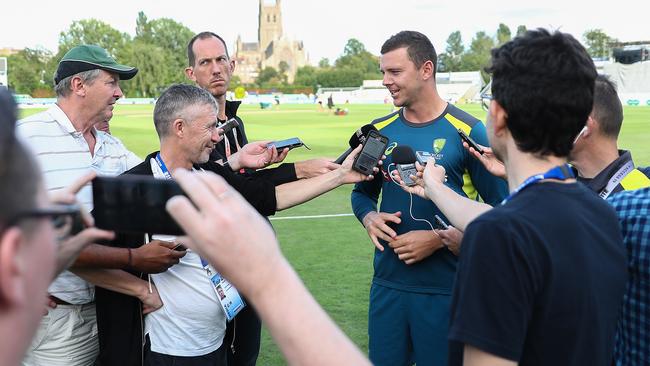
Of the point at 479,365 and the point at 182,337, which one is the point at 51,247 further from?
the point at 182,337

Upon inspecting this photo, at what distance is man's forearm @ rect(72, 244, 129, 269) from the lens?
3328mm

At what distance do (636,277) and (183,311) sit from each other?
2.49 meters

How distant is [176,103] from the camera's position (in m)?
3.96

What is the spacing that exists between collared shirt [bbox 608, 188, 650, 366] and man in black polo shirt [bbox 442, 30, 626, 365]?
18.9 inches

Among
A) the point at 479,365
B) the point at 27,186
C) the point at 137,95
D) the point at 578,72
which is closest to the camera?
the point at 27,186

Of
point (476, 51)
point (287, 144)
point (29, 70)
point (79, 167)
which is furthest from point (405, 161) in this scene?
point (476, 51)

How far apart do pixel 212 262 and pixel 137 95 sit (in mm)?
92659

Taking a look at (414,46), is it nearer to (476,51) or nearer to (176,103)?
(176,103)

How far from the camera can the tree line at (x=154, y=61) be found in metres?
88.8

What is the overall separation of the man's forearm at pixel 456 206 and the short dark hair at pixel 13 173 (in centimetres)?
210

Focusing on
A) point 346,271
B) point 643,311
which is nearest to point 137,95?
point 346,271

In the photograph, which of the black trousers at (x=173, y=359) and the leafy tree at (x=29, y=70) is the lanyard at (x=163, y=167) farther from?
the leafy tree at (x=29, y=70)

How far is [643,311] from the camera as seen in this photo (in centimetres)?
260

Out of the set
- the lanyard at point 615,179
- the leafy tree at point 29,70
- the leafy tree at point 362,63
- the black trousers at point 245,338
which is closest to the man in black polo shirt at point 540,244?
the lanyard at point 615,179
